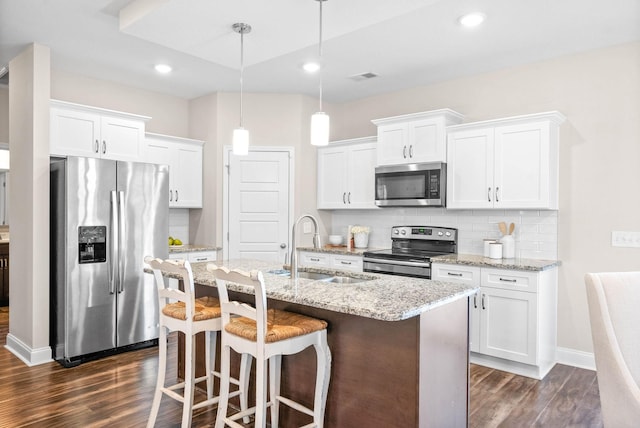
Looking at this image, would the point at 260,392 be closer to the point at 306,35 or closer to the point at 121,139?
the point at 306,35

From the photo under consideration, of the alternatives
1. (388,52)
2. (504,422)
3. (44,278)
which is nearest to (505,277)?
(504,422)

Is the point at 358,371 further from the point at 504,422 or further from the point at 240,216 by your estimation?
the point at 240,216

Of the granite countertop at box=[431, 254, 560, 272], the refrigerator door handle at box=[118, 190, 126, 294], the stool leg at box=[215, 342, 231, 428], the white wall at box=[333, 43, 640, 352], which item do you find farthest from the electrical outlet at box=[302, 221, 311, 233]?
the stool leg at box=[215, 342, 231, 428]

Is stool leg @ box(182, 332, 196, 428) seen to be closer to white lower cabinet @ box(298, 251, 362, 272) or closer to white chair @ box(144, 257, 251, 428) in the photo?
white chair @ box(144, 257, 251, 428)

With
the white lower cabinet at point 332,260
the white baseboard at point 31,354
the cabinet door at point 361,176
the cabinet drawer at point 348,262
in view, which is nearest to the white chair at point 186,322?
the white baseboard at point 31,354

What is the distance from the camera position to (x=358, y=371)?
2.28 m

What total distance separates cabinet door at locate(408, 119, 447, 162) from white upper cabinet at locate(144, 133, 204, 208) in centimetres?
252

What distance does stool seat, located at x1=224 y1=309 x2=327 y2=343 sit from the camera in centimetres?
212

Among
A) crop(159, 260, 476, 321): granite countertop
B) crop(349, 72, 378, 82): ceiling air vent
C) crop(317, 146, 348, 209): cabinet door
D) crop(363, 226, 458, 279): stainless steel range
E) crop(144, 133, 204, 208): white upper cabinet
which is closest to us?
crop(159, 260, 476, 321): granite countertop

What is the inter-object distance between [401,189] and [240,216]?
193 centimetres

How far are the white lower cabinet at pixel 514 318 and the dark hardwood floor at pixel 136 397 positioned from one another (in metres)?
Answer: 0.12

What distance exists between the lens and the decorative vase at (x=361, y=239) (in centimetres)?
513

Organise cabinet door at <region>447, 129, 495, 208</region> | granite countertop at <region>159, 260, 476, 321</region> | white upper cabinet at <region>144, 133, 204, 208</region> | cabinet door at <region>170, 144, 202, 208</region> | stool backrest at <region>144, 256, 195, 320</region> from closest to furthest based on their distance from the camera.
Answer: granite countertop at <region>159, 260, 476, 321</region>, stool backrest at <region>144, 256, 195, 320</region>, cabinet door at <region>447, 129, 495, 208</region>, white upper cabinet at <region>144, 133, 204, 208</region>, cabinet door at <region>170, 144, 202, 208</region>

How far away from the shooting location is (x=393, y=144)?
15.1ft
